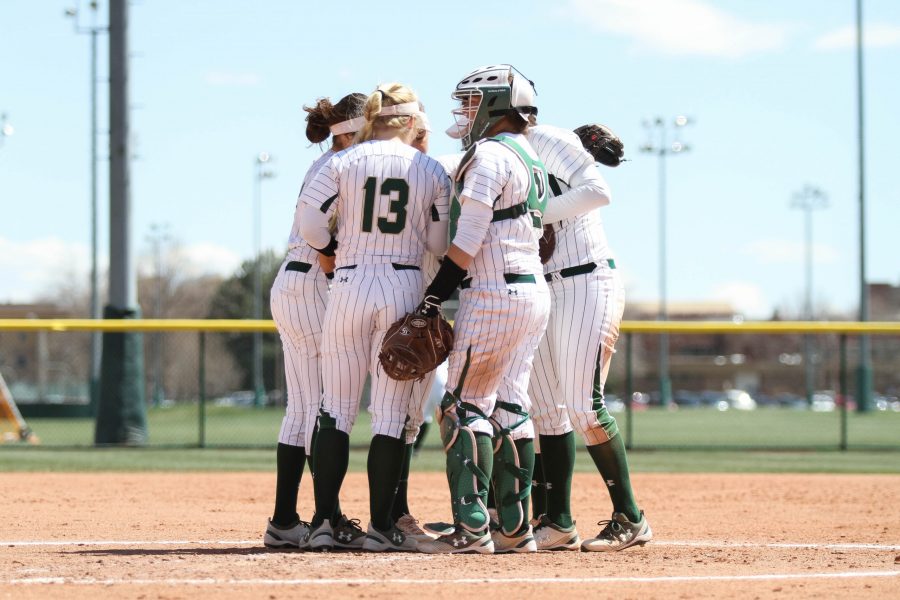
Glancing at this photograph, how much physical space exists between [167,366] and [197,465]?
31277mm

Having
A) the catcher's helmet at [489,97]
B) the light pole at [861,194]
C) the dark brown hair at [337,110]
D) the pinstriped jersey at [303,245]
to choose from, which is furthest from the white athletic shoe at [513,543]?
the light pole at [861,194]

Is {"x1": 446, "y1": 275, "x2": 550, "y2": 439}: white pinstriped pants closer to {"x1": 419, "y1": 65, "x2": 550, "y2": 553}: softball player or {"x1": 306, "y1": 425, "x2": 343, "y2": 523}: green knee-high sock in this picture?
{"x1": 419, "y1": 65, "x2": 550, "y2": 553}: softball player

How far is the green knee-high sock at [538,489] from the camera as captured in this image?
602cm

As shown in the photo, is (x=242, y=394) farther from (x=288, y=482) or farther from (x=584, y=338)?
(x=584, y=338)

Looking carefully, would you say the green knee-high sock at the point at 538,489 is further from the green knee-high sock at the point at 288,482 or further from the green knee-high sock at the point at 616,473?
the green knee-high sock at the point at 288,482

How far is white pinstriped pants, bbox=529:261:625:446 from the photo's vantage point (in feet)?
18.9

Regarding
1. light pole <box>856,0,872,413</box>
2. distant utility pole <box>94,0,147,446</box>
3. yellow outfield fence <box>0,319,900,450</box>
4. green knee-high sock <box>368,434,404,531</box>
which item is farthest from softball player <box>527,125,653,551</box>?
light pole <box>856,0,872,413</box>

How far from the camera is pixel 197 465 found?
41.3 feet

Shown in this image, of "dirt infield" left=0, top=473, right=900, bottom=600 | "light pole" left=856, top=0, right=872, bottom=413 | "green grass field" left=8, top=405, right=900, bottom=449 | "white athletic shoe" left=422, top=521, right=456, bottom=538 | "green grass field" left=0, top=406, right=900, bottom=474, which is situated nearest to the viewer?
"dirt infield" left=0, top=473, right=900, bottom=600

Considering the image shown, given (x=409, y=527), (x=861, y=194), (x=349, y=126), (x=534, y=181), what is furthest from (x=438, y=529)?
(x=861, y=194)

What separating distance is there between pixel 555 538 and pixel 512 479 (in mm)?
474

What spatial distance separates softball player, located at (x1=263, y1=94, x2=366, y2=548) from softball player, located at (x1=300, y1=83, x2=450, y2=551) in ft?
0.75

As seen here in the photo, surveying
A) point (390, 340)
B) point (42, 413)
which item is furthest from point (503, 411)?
point (42, 413)

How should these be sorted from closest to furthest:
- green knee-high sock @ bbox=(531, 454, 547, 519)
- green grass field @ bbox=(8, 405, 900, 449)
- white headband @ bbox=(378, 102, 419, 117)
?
1. white headband @ bbox=(378, 102, 419, 117)
2. green knee-high sock @ bbox=(531, 454, 547, 519)
3. green grass field @ bbox=(8, 405, 900, 449)
